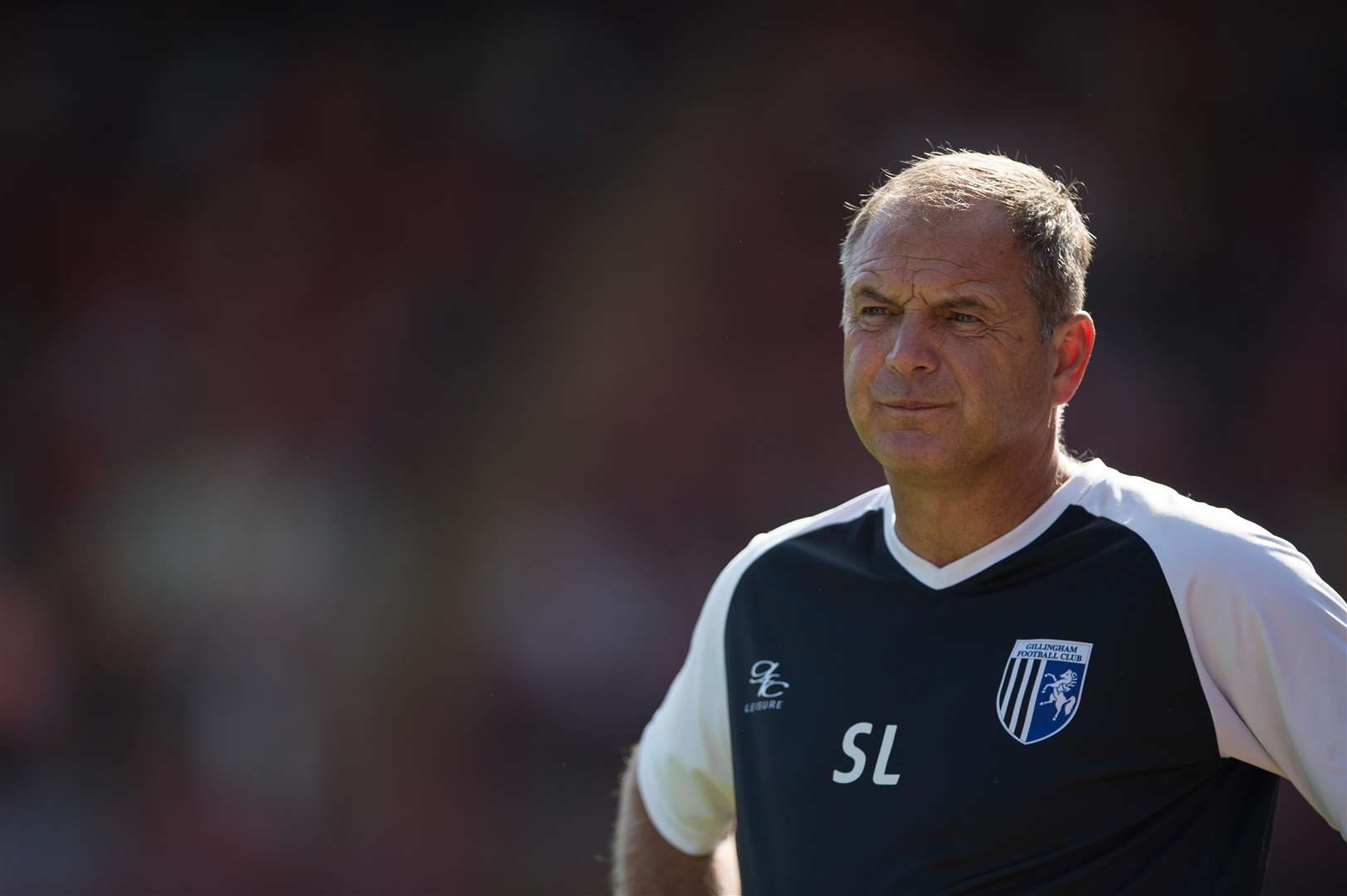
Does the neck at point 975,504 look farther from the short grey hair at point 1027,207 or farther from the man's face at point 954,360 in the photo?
the short grey hair at point 1027,207

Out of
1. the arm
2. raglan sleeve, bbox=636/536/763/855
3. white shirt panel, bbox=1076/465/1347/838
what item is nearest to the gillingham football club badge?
white shirt panel, bbox=1076/465/1347/838

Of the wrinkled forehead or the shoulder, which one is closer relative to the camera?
the shoulder

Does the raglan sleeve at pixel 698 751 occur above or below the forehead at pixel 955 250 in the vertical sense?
below

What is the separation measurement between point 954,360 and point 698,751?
2.39ft

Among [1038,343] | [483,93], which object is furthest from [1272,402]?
[1038,343]

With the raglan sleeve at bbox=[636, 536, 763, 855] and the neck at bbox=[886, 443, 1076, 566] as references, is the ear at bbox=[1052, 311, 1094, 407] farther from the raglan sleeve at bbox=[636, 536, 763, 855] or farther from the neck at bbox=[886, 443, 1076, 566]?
the raglan sleeve at bbox=[636, 536, 763, 855]

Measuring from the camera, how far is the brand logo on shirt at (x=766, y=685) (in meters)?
2.08

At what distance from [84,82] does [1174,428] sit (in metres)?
4.46

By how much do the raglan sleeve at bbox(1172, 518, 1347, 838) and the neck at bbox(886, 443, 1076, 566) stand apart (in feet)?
0.89

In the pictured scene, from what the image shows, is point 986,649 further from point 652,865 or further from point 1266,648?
point 652,865

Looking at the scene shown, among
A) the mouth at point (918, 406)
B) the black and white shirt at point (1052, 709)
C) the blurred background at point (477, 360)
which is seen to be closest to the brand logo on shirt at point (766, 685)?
the black and white shirt at point (1052, 709)

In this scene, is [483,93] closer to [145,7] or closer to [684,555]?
[145,7]

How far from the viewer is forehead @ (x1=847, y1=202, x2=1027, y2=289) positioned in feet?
6.51

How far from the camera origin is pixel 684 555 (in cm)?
550
